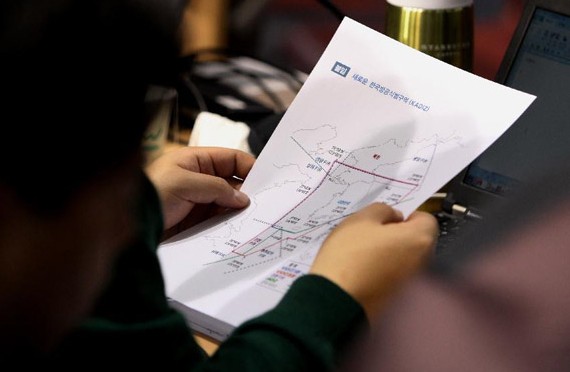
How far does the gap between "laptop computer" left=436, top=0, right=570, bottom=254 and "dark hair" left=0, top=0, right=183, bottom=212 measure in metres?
0.42

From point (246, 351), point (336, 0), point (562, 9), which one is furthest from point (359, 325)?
point (336, 0)

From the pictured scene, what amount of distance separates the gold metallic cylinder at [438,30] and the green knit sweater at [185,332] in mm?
336

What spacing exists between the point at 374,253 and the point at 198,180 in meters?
0.20

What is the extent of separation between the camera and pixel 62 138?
1.37ft

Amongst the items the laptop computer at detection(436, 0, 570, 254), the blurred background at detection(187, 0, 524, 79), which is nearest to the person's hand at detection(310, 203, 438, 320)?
the laptop computer at detection(436, 0, 570, 254)

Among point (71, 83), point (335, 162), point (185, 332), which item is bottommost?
point (185, 332)

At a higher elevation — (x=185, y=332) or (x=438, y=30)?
(x=438, y=30)

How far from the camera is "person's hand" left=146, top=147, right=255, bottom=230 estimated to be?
808 millimetres

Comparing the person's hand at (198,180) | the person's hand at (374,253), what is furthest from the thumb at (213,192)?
the person's hand at (374,253)

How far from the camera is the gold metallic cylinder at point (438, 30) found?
90 cm

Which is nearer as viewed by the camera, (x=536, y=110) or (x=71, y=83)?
(x=71, y=83)

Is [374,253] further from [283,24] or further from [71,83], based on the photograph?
[283,24]

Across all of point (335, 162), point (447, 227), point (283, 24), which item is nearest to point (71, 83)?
point (335, 162)

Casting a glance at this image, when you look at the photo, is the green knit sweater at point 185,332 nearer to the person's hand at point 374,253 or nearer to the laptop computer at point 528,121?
the person's hand at point 374,253
